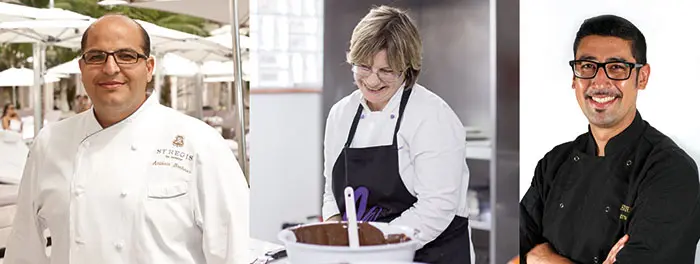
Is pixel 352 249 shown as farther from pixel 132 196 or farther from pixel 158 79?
pixel 158 79

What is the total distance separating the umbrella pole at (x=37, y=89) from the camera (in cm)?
238

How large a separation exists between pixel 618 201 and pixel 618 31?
1.38 feet

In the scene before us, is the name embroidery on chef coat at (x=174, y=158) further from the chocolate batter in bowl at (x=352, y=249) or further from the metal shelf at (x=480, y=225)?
the metal shelf at (x=480, y=225)

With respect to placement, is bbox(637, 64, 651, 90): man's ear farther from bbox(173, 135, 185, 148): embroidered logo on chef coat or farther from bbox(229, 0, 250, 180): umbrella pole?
bbox(173, 135, 185, 148): embroidered logo on chef coat

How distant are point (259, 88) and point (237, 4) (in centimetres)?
35

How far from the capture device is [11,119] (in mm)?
2400

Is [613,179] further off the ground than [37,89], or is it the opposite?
[37,89]

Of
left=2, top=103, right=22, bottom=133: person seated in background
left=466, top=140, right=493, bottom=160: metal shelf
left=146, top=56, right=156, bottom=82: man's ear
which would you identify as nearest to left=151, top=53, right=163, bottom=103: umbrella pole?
left=146, top=56, right=156, bottom=82: man's ear

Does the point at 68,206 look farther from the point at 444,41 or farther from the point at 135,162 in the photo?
the point at 444,41

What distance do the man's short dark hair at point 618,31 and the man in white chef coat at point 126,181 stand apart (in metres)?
1.14

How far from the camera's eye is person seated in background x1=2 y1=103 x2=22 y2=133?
240 cm

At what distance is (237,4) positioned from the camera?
2.42 m

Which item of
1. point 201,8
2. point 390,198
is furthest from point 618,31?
point 201,8

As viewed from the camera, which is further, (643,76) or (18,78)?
(18,78)
